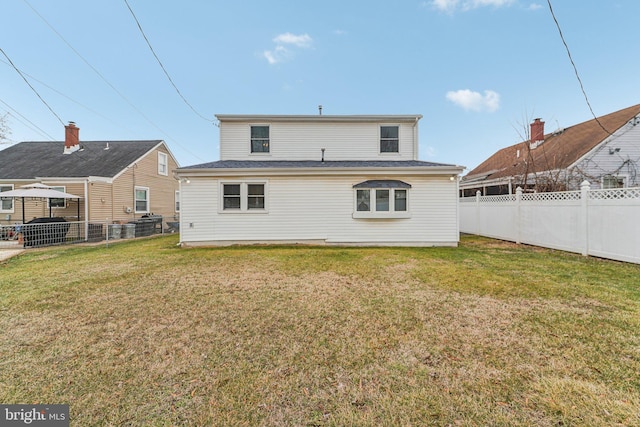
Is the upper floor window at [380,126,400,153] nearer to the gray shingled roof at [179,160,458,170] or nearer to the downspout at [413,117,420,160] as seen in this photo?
the downspout at [413,117,420,160]

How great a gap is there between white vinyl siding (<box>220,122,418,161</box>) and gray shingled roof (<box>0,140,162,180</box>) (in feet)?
29.9

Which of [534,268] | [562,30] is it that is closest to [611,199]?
[534,268]

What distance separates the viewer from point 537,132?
14.8 m

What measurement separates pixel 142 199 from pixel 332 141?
12360 mm

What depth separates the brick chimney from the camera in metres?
14.5

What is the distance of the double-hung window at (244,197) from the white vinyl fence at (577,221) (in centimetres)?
961

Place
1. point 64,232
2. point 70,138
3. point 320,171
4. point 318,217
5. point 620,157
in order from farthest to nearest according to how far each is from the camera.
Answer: point 70,138 → point 620,157 → point 64,232 → point 318,217 → point 320,171

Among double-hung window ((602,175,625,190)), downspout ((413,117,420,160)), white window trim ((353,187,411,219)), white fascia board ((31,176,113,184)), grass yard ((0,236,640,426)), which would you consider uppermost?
downspout ((413,117,420,160))

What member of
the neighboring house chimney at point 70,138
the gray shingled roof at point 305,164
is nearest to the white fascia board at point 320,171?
the gray shingled roof at point 305,164

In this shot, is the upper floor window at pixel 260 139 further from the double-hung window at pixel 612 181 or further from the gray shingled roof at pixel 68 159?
the double-hung window at pixel 612 181

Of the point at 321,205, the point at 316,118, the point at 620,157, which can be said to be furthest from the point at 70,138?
the point at 620,157

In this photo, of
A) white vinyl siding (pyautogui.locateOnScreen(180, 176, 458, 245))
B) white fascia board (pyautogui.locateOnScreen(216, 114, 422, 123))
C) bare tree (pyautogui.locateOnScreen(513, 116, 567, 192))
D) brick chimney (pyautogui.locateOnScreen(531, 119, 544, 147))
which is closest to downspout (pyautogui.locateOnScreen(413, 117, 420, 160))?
white fascia board (pyautogui.locateOnScreen(216, 114, 422, 123))

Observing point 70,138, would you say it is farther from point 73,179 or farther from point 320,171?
point 320,171

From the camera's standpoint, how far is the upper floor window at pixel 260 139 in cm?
1100
